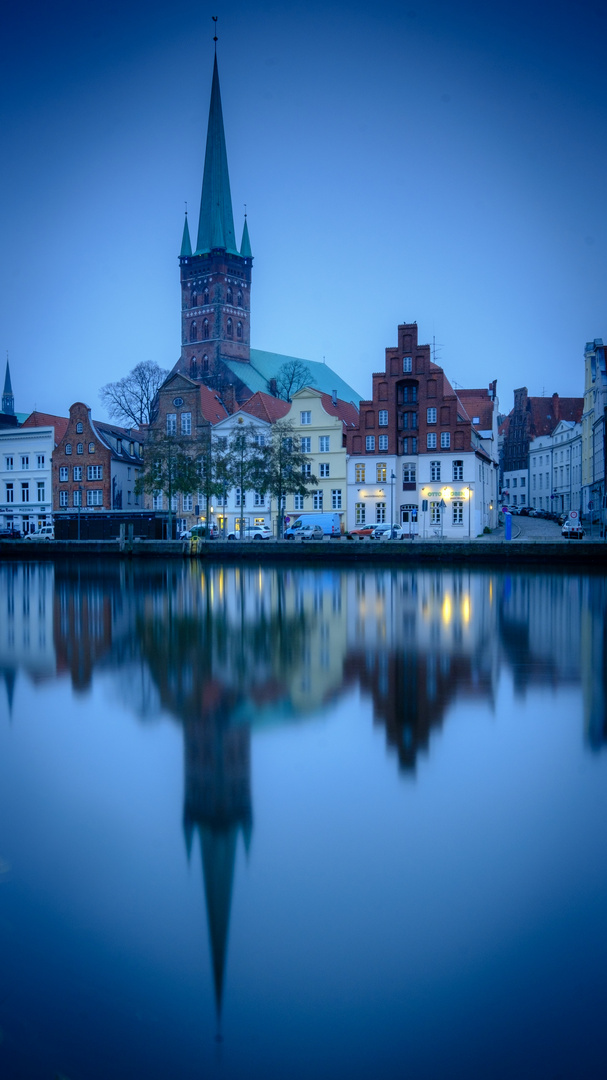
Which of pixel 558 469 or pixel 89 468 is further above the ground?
pixel 558 469

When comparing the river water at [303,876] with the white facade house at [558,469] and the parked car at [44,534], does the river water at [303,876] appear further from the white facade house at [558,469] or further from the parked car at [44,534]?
the white facade house at [558,469]

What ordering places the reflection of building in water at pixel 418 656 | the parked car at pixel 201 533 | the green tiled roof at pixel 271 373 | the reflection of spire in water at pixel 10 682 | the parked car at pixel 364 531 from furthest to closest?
the green tiled roof at pixel 271 373, the parked car at pixel 364 531, the parked car at pixel 201 533, the reflection of spire in water at pixel 10 682, the reflection of building in water at pixel 418 656

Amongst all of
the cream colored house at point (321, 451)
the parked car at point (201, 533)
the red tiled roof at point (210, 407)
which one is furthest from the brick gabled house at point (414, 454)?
the red tiled roof at point (210, 407)

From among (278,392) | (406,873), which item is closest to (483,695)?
(406,873)

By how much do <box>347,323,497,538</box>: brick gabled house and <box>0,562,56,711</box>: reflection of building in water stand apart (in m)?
33.3

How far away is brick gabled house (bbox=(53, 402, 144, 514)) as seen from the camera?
6412cm

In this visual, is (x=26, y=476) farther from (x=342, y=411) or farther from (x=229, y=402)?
(x=342, y=411)

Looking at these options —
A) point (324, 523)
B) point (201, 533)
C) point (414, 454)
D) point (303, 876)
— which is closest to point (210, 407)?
point (201, 533)

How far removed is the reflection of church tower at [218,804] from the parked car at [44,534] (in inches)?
2120

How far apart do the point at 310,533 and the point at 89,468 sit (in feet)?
70.2

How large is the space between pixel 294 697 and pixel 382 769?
2.58m

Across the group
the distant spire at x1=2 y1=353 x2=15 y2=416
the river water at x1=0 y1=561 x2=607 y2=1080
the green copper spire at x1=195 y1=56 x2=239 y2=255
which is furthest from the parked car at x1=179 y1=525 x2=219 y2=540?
the distant spire at x1=2 y1=353 x2=15 y2=416

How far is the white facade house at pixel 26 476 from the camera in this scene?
67.2 metres

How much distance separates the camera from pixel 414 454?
189 feet
